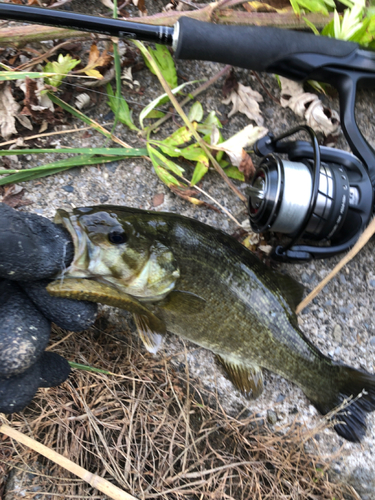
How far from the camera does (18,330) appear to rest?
134cm

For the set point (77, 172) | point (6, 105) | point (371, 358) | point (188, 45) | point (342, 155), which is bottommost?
point (371, 358)

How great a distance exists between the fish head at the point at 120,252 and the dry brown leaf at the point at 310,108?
1.18 m

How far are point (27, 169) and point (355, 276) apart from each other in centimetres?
207

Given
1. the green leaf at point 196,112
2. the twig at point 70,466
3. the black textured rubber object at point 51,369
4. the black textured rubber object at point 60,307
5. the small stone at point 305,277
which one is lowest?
the twig at point 70,466

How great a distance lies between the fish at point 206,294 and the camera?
4.77 ft

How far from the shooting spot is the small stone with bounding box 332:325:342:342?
213 cm

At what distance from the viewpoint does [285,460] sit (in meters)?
2.04

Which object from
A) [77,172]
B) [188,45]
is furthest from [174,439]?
[188,45]

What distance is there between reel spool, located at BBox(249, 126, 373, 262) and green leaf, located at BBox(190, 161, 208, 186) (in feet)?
1.24

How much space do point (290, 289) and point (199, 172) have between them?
2.78 ft

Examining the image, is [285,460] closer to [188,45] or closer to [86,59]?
[188,45]

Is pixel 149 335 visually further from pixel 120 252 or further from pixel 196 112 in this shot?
pixel 196 112

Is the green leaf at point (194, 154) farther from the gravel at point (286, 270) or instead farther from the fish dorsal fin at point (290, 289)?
the fish dorsal fin at point (290, 289)

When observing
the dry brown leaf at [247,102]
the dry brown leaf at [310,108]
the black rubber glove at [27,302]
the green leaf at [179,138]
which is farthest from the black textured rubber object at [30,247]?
the dry brown leaf at [310,108]
